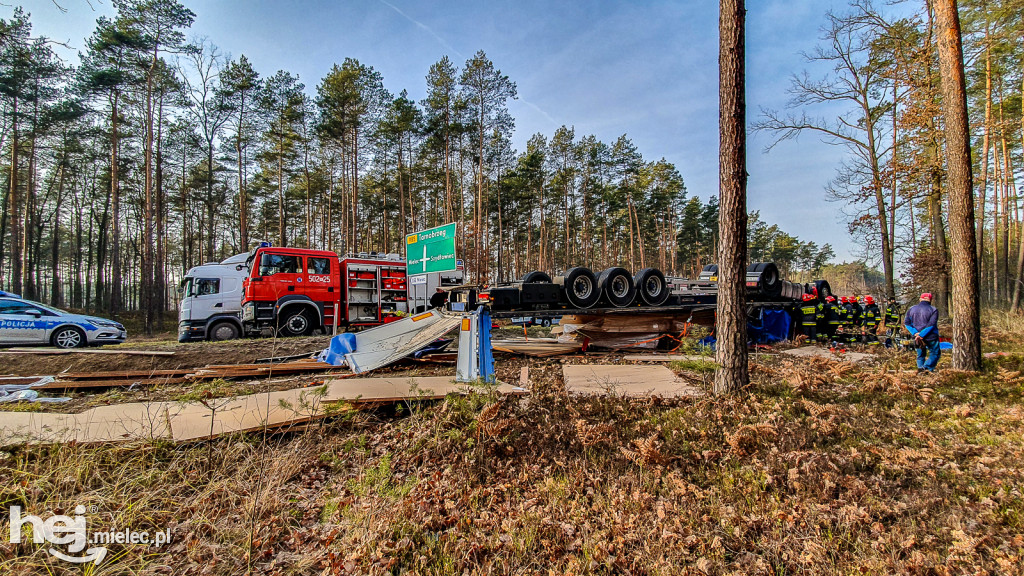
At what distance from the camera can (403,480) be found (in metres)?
3.08

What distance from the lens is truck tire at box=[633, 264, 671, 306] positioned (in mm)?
8570

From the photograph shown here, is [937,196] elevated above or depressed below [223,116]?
below

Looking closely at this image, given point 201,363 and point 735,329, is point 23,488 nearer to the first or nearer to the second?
point 201,363

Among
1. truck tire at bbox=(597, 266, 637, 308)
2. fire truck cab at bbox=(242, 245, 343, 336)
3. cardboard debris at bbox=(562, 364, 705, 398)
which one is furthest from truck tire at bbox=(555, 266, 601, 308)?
fire truck cab at bbox=(242, 245, 343, 336)

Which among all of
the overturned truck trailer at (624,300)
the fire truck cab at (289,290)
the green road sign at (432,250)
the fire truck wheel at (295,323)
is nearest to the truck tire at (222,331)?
the fire truck cab at (289,290)

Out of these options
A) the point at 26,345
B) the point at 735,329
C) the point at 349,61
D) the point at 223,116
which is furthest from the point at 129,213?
the point at 735,329

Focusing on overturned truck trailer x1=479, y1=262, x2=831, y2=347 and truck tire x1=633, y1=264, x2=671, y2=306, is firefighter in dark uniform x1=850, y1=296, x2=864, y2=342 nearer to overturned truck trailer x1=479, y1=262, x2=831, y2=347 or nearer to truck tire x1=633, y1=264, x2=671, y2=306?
overturned truck trailer x1=479, y1=262, x2=831, y2=347

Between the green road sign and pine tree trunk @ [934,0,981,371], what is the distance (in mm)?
8022

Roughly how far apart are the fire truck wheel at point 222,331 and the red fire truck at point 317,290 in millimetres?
490

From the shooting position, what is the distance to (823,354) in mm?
8312

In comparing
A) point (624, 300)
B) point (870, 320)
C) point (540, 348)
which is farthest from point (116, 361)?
point (870, 320)

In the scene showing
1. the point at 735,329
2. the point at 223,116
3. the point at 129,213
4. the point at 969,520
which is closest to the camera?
the point at 969,520

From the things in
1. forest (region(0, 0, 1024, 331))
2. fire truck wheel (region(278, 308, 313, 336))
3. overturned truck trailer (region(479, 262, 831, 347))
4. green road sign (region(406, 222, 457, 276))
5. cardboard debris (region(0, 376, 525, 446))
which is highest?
forest (region(0, 0, 1024, 331))

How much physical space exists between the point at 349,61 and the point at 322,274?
1316cm
